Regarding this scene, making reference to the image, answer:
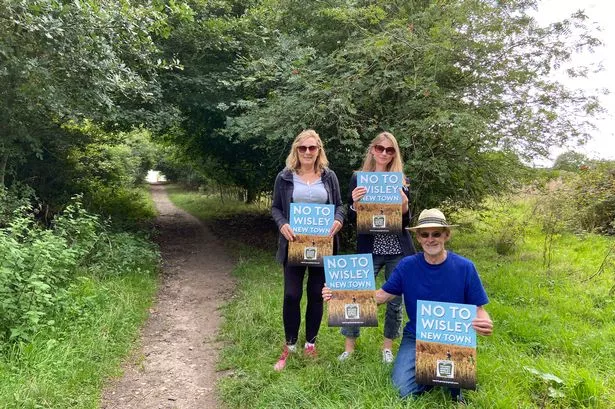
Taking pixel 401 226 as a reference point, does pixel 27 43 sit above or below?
above

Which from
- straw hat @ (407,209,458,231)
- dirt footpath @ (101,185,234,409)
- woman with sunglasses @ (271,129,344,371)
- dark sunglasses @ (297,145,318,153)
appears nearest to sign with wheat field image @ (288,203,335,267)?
woman with sunglasses @ (271,129,344,371)

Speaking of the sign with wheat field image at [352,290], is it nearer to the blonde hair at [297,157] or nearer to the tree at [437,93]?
the blonde hair at [297,157]

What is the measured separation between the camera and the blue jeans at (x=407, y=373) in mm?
3193

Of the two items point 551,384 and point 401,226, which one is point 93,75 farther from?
point 551,384

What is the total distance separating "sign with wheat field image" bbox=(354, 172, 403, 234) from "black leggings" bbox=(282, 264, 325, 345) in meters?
0.59

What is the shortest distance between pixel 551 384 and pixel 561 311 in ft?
7.16

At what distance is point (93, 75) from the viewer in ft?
20.5

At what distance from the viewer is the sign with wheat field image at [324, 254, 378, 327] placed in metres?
3.50

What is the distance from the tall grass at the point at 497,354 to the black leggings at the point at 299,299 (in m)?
0.25

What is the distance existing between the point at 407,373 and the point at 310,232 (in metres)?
1.33

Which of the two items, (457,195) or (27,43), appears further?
(457,195)

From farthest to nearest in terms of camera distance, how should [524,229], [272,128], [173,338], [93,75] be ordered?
[524,229], [272,128], [93,75], [173,338]

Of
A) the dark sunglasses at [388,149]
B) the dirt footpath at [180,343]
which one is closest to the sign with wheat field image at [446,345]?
the dark sunglasses at [388,149]

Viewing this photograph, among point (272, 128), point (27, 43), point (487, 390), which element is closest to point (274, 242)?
point (272, 128)
